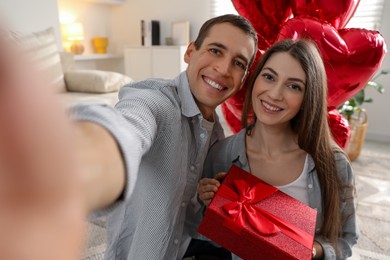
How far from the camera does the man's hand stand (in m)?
0.14

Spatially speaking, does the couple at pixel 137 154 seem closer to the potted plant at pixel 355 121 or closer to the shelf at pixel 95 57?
the potted plant at pixel 355 121

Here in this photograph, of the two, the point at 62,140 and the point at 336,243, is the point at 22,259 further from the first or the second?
the point at 336,243

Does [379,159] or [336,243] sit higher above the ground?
[336,243]

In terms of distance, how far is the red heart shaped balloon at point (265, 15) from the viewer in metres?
1.09

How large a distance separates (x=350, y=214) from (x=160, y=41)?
3.11 metres

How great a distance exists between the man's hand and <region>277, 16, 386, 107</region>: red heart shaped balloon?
2.99 feet

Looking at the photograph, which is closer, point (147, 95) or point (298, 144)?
point (147, 95)

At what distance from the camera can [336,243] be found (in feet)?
2.68

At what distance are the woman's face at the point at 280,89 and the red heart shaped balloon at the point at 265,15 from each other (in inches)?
12.1

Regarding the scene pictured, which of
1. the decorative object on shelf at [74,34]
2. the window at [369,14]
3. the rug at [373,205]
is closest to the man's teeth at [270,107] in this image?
the rug at [373,205]

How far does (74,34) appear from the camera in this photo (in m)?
3.12

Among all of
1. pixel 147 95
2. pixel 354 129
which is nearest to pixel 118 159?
pixel 147 95

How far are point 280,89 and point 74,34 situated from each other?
2952 mm

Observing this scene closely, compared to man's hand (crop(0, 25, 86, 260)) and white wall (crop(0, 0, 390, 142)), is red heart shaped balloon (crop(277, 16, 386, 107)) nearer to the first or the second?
man's hand (crop(0, 25, 86, 260))
